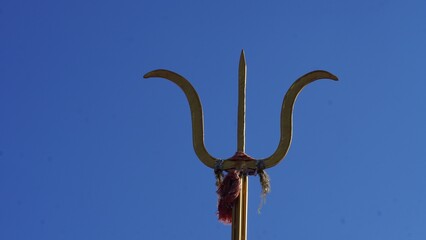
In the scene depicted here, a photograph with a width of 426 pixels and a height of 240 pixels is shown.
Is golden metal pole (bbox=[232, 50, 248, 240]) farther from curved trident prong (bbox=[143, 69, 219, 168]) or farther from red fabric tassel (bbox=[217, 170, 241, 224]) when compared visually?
curved trident prong (bbox=[143, 69, 219, 168])

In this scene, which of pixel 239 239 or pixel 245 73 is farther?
pixel 245 73

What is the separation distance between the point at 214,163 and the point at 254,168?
35 centimetres

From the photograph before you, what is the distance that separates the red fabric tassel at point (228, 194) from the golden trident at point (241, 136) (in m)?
0.05

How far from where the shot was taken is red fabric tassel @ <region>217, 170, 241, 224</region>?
32.2 ft

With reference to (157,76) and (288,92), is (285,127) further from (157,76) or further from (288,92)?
(157,76)

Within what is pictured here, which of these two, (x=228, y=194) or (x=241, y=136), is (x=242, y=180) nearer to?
(x=228, y=194)

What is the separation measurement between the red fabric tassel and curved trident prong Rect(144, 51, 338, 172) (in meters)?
0.12

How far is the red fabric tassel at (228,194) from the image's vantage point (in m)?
9.80

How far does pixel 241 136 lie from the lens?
10188 mm

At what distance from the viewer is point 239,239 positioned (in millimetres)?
9609

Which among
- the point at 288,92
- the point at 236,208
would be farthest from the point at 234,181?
the point at 288,92

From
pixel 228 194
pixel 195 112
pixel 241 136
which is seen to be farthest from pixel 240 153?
pixel 195 112

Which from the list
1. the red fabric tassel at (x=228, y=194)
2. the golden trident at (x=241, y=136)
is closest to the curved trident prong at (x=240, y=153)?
the golden trident at (x=241, y=136)

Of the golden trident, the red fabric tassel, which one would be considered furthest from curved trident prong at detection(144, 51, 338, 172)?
the red fabric tassel
